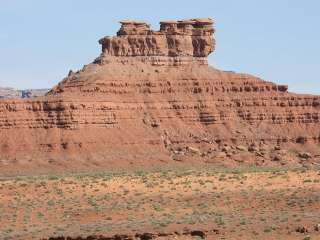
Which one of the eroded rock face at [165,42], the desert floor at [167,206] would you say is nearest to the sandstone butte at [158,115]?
the eroded rock face at [165,42]

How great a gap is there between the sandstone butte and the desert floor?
Result: 24.4 meters

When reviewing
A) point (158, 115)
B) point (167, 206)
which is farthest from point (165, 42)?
point (167, 206)

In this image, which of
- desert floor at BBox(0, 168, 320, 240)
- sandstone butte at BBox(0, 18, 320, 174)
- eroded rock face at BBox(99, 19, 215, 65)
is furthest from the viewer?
eroded rock face at BBox(99, 19, 215, 65)

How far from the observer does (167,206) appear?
161ft

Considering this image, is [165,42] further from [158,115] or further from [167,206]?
[167,206]

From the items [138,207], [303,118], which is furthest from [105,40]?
[138,207]

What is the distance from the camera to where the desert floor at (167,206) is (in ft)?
121

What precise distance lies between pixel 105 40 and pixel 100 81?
21.9 ft

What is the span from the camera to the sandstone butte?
9394cm

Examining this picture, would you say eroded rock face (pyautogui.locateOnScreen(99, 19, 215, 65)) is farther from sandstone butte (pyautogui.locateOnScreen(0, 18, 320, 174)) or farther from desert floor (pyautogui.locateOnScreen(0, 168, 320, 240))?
desert floor (pyautogui.locateOnScreen(0, 168, 320, 240))

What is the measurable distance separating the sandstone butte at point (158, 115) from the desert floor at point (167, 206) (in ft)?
80.1

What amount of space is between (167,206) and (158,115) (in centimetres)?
5288

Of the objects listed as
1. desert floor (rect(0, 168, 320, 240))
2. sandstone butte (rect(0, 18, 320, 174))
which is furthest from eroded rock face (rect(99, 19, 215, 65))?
desert floor (rect(0, 168, 320, 240))

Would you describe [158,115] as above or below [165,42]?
below
